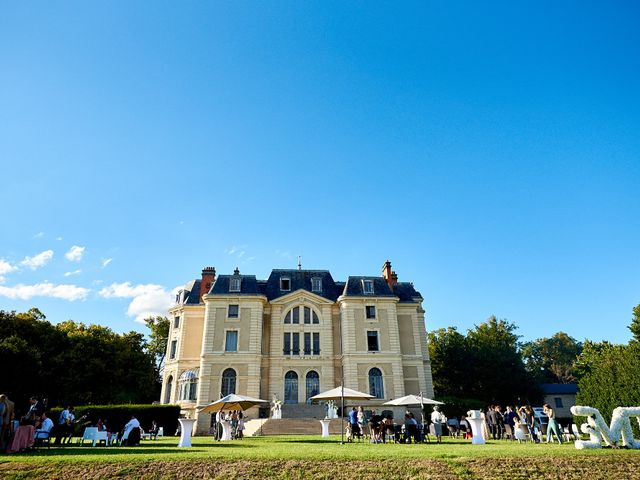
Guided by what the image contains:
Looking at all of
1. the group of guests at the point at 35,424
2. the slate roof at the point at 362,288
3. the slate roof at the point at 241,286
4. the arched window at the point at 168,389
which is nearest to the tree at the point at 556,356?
the slate roof at the point at 362,288

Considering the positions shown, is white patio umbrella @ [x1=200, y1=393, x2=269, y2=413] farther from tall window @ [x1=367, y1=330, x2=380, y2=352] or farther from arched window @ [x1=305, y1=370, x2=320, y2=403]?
tall window @ [x1=367, y1=330, x2=380, y2=352]

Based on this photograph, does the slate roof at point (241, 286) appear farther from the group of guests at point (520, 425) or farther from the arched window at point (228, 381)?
the group of guests at point (520, 425)

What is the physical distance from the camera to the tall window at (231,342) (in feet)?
117

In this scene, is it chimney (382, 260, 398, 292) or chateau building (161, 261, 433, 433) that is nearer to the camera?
chateau building (161, 261, 433, 433)

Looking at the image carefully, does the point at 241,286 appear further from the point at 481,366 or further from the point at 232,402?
the point at 481,366

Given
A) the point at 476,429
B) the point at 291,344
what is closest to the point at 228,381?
the point at 291,344

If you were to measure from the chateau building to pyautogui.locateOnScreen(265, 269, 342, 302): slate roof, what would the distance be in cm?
12

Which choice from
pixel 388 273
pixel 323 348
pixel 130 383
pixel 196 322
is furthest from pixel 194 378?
pixel 388 273

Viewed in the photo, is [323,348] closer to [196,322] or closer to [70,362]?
[196,322]

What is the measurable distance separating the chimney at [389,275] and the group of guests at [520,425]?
19.5 m

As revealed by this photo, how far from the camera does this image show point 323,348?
37219 millimetres

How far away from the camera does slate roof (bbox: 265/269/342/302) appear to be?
131 feet

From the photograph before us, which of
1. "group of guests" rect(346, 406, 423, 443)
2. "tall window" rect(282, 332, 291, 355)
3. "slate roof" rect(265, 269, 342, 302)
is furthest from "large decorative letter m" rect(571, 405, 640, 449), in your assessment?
"slate roof" rect(265, 269, 342, 302)

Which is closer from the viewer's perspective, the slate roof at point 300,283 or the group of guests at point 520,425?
the group of guests at point 520,425
